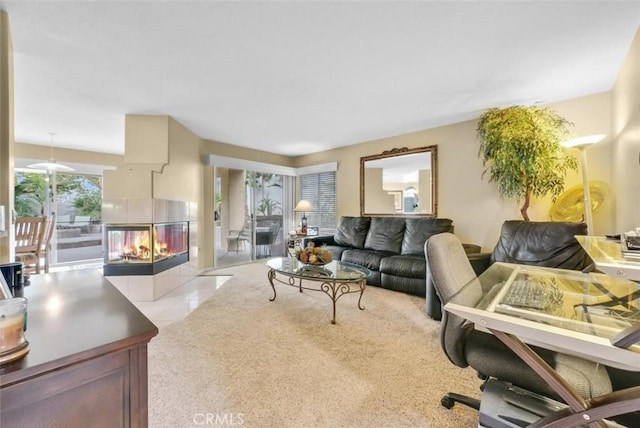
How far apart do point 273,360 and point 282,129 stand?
3.35 metres

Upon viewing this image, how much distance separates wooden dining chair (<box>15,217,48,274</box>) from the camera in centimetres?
355

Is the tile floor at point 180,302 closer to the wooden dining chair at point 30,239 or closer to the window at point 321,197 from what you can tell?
the wooden dining chair at point 30,239

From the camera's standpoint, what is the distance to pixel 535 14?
5.82 ft

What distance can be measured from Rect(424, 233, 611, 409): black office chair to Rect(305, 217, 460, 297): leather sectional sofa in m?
1.97

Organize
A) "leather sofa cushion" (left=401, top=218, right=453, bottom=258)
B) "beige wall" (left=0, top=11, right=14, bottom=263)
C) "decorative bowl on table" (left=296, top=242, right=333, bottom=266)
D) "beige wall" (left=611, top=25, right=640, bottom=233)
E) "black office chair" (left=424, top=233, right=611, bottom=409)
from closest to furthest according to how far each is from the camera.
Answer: "black office chair" (left=424, top=233, right=611, bottom=409) < "beige wall" (left=0, top=11, right=14, bottom=263) < "beige wall" (left=611, top=25, right=640, bottom=233) < "decorative bowl on table" (left=296, top=242, right=333, bottom=266) < "leather sofa cushion" (left=401, top=218, right=453, bottom=258)

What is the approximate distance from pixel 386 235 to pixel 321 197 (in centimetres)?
207

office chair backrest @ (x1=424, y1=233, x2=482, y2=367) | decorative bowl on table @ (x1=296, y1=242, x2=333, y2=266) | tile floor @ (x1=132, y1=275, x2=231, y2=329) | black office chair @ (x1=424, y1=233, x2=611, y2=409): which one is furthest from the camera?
decorative bowl on table @ (x1=296, y1=242, x2=333, y2=266)

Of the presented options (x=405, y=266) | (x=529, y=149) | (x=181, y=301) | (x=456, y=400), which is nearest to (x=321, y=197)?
(x=405, y=266)

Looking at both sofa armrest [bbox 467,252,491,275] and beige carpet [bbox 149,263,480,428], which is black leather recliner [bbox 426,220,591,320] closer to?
sofa armrest [bbox 467,252,491,275]

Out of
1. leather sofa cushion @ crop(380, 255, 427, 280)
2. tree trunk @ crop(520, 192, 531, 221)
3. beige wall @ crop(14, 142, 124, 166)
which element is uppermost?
beige wall @ crop(14, 142, 124, 166)

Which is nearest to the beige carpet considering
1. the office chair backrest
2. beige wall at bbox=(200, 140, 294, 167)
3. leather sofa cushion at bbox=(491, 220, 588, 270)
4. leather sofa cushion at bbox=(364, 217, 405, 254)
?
the office chair backrest

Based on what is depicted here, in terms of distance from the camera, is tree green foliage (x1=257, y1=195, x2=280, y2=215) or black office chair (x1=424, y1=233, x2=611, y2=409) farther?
tree green foliage (x1=257, y1=195, x2=280, y2=215)

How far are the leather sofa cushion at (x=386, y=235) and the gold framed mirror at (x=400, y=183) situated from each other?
38 centimetres

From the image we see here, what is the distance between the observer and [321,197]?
6012 mm
